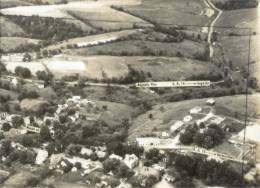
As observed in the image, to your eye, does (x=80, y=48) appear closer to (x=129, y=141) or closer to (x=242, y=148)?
(x=129, y=141)

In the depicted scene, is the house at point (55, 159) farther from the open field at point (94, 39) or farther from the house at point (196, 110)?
the open field at point (94, 39)

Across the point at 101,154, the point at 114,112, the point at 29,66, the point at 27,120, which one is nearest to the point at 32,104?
the point at 27,120

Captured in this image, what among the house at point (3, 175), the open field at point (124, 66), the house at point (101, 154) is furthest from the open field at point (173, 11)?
the house at point (3, 175)

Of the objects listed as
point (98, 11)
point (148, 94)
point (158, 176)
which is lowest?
point (158, 176)

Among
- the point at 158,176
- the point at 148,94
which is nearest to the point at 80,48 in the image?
the point at 148,94

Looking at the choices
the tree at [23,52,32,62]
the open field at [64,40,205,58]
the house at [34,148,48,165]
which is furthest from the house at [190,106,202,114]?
the tree at [23,52,32,62]

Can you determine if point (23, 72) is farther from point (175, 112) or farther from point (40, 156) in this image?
point (175, 112)
